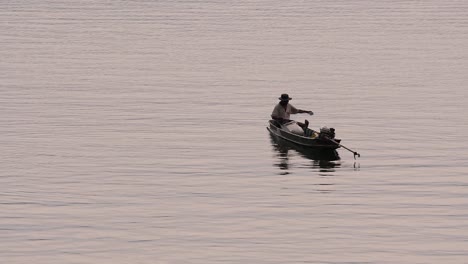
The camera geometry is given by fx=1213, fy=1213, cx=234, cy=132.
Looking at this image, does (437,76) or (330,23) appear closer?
(437,76)

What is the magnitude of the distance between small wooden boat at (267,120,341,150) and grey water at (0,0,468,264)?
689 mm

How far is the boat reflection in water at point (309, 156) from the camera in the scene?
53.9 meters

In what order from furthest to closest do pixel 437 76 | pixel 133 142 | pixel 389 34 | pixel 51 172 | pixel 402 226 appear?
pixel 389 34 < pixel 437 76 < pixel 133 142 < pixel 51 172 < pixel 402 226

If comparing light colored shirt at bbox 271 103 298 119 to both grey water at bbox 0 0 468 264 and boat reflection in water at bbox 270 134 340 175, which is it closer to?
boat reflection in water at bbox 270 134 340 175

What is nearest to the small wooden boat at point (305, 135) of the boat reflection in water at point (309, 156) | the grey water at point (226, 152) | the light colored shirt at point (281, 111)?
the boat reflection in water at point (309, 156)

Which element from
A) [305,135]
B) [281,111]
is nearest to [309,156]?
[305,135]

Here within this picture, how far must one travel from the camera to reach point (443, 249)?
37125 millimetres

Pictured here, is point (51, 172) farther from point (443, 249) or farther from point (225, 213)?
point (443, 249)

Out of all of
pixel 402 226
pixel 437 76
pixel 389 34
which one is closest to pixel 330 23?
pixel 389 34

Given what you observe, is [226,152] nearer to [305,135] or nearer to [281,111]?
[305,135]

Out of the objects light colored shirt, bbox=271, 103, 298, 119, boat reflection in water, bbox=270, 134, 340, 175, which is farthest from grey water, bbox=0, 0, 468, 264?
light colored shirt, bbox=271, 103, 298, 119

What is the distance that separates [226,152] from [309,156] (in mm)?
4135

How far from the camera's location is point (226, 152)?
190 feet

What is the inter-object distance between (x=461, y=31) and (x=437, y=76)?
1877 inches
